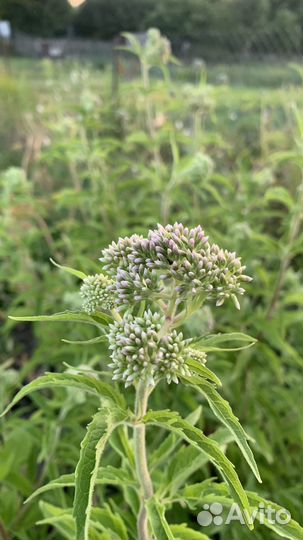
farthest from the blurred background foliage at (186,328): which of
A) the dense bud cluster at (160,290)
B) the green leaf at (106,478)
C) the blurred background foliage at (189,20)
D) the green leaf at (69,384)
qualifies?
the blurred background foliage at (189,20)

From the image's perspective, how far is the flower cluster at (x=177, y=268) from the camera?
0.83 m

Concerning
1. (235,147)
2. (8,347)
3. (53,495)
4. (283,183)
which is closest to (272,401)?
(53,495)

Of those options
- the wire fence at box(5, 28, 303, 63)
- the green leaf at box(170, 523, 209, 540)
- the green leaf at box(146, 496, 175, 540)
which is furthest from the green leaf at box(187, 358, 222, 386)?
the wire fence at box(5, 28, 303, 63)

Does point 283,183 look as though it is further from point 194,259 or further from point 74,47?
point 74,47

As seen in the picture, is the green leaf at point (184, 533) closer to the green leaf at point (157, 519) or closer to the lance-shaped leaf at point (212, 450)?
the green leaf at point (157, 519)

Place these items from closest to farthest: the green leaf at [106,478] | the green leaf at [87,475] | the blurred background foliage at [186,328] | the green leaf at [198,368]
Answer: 1. the green leaf at [87,475]
2. the green leaf at [198,368]
3. the green leaf at [106,478]
4. the blurred background foliage at [186,328]

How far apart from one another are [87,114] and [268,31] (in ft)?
25.0

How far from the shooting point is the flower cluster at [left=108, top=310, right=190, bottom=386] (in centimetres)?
83

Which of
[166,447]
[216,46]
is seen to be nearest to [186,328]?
[166,447]

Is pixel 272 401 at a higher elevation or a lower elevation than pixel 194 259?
lower

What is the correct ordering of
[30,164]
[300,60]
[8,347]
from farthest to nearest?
[300,60], [30,164], [8,347]

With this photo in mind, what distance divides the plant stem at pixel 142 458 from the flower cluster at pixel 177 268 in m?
0.16

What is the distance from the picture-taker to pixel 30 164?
16.3ft

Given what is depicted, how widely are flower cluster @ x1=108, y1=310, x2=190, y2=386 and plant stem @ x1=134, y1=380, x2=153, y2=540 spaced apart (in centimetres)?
4
